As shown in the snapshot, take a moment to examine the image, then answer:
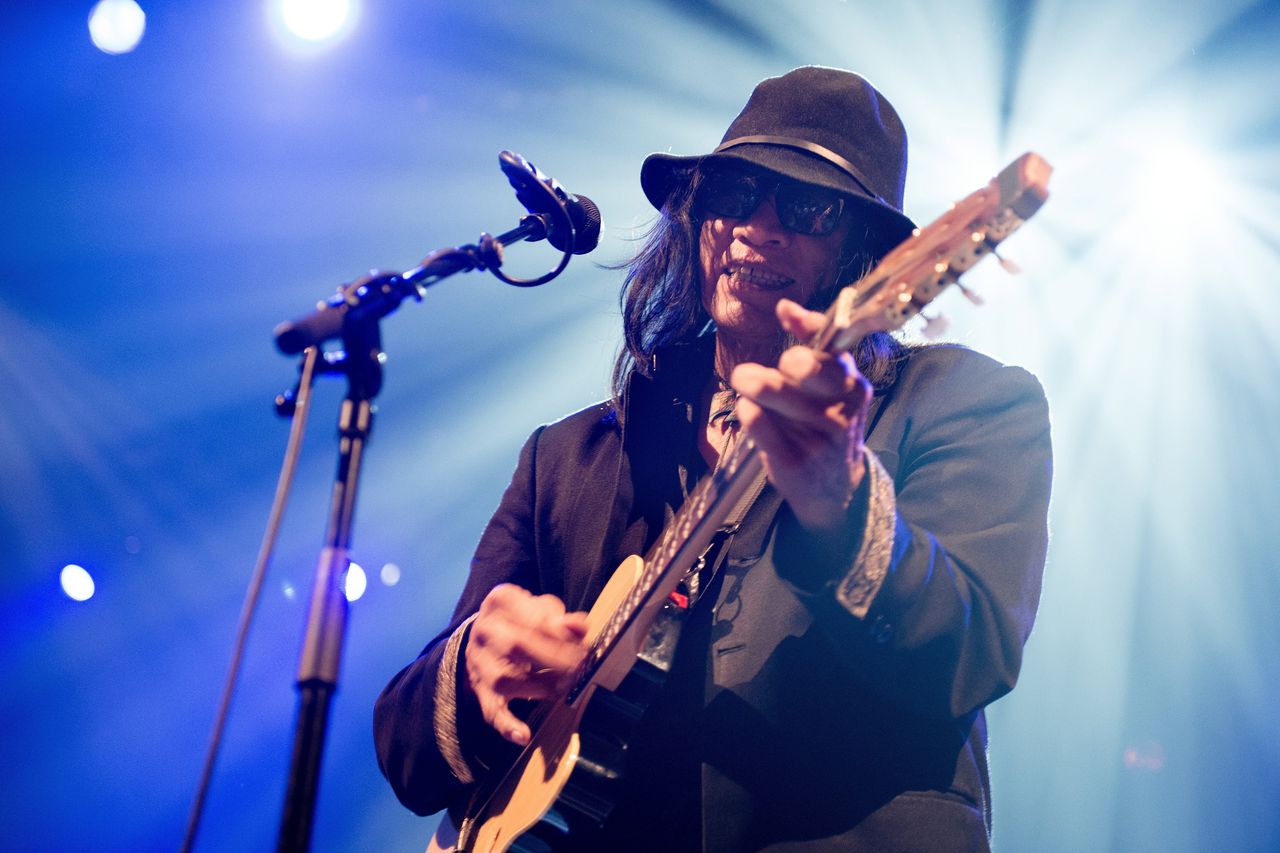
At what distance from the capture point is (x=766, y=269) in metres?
3.12

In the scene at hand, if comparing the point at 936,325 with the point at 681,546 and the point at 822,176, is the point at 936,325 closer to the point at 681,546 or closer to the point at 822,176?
the point at 681,546

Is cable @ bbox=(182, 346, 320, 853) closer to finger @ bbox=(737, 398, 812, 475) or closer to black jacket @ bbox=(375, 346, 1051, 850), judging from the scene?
finger @ bbox=(737, 398, 812, 475)

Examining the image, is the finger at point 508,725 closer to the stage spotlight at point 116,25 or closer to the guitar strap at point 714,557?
the guitar strap at point 714,557

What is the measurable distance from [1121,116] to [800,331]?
5.38 meters

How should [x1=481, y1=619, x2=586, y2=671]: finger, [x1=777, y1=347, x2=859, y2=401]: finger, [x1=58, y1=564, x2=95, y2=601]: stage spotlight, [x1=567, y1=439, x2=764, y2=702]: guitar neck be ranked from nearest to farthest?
[x1=777, y1=347, x2=859, y2=401]: finger
[x1=567, y1=439, x2=764, y2=702]: guitar neck
[x1=481, y1=619, x2=586, y2=671]: finger
[x1=58, y1=564, x2=95, y2=601]: stage spotlight

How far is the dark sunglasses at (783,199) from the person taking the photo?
120 inches

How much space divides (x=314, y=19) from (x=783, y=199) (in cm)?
513

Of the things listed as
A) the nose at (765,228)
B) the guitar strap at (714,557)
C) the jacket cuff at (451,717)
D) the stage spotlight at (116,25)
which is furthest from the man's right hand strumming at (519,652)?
the stage spotlight at (116,25)

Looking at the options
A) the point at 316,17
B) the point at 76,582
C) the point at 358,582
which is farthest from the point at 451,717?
the point at 316,17

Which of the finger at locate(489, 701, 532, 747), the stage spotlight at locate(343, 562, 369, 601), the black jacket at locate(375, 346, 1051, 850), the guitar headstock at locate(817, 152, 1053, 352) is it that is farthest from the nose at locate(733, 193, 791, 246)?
the stage spotlight at locate(343, 562, 369, 601)

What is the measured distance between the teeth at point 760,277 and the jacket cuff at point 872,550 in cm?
138

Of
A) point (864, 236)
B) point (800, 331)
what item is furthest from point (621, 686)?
point (864, 236)

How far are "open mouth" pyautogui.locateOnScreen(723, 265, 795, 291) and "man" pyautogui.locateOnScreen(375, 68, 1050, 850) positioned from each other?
13 millimetres

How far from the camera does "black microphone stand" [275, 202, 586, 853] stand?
152 cm
